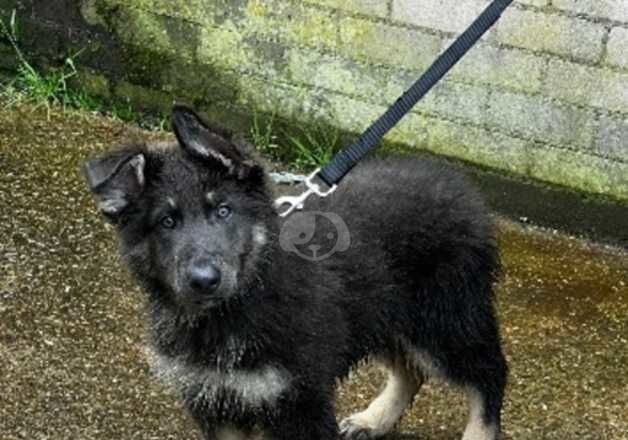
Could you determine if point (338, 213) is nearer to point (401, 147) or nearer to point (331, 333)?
point (331, 333)

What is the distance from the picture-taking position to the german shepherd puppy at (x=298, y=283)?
4.08 meters

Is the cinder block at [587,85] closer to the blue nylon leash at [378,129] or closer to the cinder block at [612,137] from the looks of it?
the cinder block at [612,137]

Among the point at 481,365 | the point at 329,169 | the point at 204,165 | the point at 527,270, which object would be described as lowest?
the point at 527,270

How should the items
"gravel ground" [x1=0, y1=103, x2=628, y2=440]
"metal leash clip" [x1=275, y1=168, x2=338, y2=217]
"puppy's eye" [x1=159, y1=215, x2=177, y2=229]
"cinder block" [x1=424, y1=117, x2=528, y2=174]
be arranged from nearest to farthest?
"puppy's eye" [x1=159, y1=215, x2=177, y2=229] → "metal leash clip" [x1=275, y1=168, x2=338, y2=217] → "gravel ground" [x1=0, y1=103, x2=628, y2=440] → "cinder block" [x1=424, y1=117, x2=528, y2=174]

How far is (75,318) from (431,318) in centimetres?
180

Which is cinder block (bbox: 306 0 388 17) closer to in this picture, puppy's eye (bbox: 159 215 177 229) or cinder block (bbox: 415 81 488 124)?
cinder block (bbox: 415 81 488 124)

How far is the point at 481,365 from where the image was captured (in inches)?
198

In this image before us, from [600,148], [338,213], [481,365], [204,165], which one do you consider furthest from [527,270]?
[204,165]

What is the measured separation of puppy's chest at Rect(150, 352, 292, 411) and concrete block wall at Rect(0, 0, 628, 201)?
3.08 metres

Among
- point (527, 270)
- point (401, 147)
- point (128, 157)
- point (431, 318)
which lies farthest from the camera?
point (401, 147)

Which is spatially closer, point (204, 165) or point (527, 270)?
point (204, 165)

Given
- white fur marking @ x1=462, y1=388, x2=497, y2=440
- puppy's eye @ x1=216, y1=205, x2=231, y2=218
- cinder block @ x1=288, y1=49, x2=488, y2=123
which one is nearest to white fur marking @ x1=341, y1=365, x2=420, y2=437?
white fur marking @ x1=462, y1=388, x2=497, y2=440

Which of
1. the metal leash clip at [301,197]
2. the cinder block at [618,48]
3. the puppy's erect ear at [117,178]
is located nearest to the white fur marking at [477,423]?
the metal leash clip at [301,197]

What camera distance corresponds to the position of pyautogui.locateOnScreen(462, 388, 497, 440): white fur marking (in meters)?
5.07
